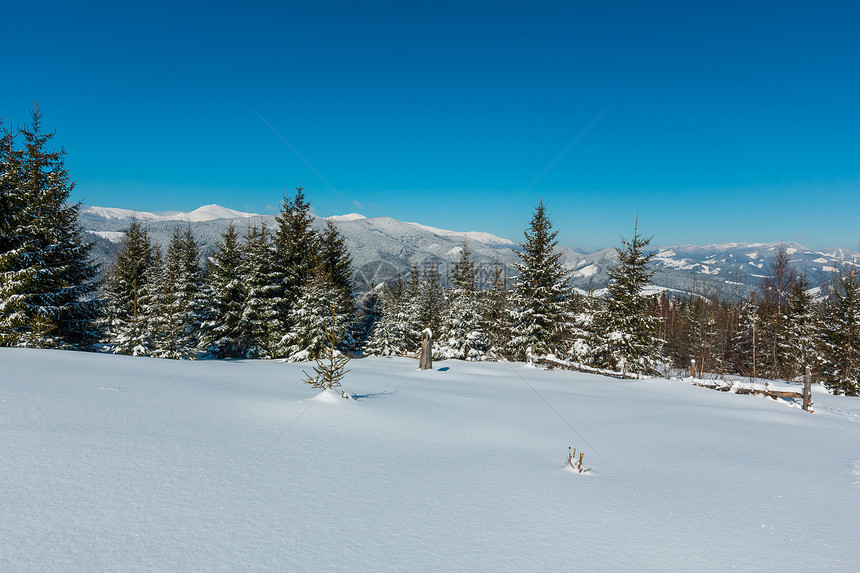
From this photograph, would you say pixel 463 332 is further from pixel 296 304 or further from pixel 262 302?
pixel 262 302

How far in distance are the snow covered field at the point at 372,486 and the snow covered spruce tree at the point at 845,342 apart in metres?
25.0

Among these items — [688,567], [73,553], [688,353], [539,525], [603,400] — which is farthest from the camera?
[688,353]

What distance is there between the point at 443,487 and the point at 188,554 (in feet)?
7.91

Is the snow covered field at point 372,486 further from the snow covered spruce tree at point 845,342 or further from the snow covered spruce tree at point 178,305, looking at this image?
the snow covered spruce tree at point 845,342

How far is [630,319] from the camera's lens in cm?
2123

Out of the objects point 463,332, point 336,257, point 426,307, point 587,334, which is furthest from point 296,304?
point 587,334

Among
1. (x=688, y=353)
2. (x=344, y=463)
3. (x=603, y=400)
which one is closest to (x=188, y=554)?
(x=344, y=463)

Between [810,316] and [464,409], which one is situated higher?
[810,316]

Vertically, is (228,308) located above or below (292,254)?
below

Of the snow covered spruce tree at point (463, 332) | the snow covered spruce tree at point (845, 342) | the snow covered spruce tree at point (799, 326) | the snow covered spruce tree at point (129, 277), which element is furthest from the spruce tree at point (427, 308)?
the snow covered spruce tree at point (799, 326)

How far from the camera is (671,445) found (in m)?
6.61

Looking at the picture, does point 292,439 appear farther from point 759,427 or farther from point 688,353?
point 688,353

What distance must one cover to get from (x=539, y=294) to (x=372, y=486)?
71.8ft

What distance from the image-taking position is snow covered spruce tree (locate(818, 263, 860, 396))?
24.8 meters
